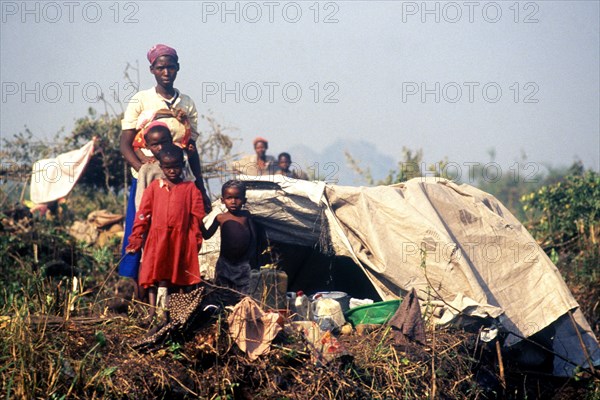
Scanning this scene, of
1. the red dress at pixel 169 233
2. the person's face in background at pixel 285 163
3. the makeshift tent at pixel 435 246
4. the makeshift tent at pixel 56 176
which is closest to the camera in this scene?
the red dress at pixel 169 233

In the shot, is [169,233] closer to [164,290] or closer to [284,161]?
[164,290]

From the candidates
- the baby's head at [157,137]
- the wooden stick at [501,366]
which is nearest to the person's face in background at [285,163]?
the baby's head at [157,137]

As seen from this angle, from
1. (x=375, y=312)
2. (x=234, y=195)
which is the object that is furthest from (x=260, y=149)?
(x=375, y=312)

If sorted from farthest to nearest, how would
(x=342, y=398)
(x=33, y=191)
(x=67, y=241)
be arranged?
(x=33, y=191), (x=67, y=241), (x=342, y=398)

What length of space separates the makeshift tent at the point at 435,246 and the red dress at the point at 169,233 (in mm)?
971

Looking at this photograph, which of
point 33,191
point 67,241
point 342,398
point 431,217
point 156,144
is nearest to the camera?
point 342,398

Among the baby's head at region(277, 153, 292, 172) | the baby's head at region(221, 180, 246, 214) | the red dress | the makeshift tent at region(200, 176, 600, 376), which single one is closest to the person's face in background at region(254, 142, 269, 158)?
the baby's head at region(277, 153, 292, 172)

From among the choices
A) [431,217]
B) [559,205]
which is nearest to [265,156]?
[559,205]

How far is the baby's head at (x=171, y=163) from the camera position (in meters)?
4.97

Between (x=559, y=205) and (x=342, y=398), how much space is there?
607 cm

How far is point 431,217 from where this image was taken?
5629 millimetres

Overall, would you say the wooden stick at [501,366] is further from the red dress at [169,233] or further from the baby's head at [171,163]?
the baby's head at [171,163]

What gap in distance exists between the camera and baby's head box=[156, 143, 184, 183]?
497 centimetres

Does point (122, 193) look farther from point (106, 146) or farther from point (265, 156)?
point (265, 156)
